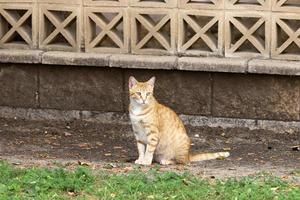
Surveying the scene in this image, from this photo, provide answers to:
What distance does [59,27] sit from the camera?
12.2 metres

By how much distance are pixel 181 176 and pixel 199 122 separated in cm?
264

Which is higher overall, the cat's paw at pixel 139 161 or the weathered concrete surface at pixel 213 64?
the weathered concrete surface at pixel 213 64

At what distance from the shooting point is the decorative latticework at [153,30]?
11922 mm

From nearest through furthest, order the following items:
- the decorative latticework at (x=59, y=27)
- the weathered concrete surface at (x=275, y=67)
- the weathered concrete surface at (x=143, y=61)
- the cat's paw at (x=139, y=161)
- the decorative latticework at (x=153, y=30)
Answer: the cat's paw at (x=139, y=161), the weathered concrete surface at (x=275, y=67), the weathered concrete surface at (x=143, y=61), the decorative latticework at (x=153, y=30), the decorative latticework at (x=59, y=27)

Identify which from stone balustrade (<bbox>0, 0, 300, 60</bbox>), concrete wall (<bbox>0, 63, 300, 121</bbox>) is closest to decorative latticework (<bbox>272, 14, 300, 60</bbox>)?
stone balustrade (<bbox>0, 0, 300, 60</bbox>)

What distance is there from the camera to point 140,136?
35.3 feet

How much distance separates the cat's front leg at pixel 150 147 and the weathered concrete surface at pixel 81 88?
169 cm

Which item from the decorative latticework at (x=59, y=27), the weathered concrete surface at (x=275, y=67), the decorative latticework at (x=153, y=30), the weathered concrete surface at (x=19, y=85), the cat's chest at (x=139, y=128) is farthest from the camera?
the weathered concrete surface at (x=19, y=85)

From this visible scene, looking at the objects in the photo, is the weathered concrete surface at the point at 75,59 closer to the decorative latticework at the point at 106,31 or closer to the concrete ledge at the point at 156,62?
the concrete ledge at the point at 156,62

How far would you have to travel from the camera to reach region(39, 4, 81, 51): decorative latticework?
12.2 m

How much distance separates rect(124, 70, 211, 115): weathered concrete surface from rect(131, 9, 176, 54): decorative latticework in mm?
258

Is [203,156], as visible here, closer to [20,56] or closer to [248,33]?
[248,33]

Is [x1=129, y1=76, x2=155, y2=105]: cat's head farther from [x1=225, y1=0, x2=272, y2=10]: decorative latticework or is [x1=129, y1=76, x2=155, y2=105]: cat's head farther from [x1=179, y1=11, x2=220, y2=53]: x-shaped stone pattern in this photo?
[x1=225, y1=0, x2=272, y2=10]: decorative latticework

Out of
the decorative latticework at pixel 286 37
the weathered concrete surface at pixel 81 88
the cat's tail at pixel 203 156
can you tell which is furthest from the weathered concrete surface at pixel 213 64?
the cat's tail at pixel 203 156
